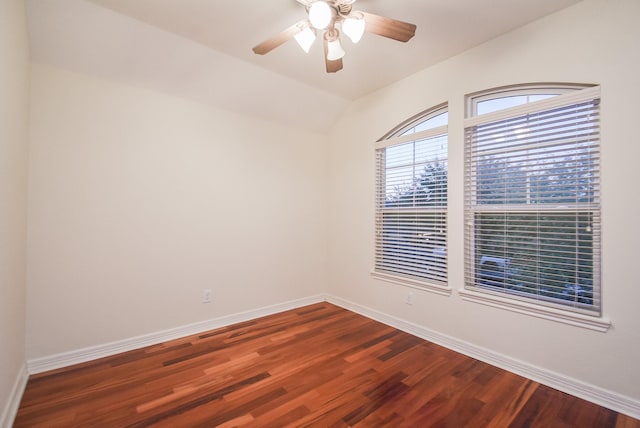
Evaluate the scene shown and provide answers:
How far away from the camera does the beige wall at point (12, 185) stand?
1496 mm

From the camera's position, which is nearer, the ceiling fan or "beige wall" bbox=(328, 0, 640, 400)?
the ceiling fan

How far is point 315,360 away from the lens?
96.0 inches

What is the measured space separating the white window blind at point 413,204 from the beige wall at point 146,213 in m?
1.14

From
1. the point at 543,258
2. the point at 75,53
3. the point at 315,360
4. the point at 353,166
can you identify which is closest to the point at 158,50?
the point at 75,53

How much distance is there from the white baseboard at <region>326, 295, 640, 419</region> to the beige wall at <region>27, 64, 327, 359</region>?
5.21 ft

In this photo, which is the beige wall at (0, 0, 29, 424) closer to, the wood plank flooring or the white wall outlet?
the wood plank flooring

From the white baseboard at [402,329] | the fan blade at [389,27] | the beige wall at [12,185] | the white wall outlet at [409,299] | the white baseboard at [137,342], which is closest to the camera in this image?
the beige wall at [12,185]

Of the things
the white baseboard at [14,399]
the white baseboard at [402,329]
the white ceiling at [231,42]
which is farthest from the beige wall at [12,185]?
the white ceiling at [231,42]

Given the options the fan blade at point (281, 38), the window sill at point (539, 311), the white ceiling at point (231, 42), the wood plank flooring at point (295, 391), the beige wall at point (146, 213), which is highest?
the white ceiling at point (231, 42)

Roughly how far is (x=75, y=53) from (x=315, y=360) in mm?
3121

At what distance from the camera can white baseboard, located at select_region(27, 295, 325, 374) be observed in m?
2.23

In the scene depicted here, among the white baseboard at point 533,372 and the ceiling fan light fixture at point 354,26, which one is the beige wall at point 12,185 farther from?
the white baseboard at point 533,372

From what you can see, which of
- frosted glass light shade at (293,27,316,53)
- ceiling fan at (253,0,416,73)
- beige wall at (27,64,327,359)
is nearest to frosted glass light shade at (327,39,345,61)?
ceiling fan at (253,0,416,73)

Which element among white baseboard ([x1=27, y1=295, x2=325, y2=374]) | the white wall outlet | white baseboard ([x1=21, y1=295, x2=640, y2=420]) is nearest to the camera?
white baseboard ([x1=21, y1=295, x2=640, y2=420])
